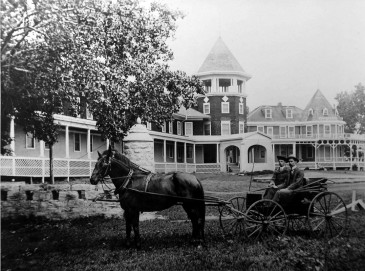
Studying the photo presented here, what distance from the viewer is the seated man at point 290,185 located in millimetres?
6641

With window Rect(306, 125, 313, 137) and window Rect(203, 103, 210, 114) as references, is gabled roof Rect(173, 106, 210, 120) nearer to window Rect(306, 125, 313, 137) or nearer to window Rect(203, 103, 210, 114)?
window Rect(203, 103, 210, 114)

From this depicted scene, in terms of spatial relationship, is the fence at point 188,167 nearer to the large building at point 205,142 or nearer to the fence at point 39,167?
the large building at point 205,142

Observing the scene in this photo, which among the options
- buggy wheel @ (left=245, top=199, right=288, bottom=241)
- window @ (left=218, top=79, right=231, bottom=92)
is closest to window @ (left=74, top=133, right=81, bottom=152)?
window @ (left=218, top=79, right=231, bottom=92)

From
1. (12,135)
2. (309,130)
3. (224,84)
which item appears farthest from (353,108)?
(12,135)

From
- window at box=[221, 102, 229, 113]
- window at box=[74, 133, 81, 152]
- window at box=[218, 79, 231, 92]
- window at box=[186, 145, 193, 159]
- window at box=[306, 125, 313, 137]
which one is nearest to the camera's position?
window at box=[186, 145, 193, 159]

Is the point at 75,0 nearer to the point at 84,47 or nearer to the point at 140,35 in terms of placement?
the point at 84,47

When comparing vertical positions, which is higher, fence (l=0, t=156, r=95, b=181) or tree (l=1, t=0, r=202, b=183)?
tree (l=1, t=0, r=202, b=183)

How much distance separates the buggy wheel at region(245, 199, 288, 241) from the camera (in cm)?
629

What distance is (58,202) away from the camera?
6.98 m

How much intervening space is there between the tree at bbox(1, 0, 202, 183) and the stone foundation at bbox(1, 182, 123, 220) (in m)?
0.98

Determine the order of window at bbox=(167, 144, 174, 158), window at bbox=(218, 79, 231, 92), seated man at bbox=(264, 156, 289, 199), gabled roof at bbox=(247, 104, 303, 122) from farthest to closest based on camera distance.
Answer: window at bbox=(218, 79, 231, 92) → gabled roof at bbox=(247, 104, 303, 122) → window at bbox=(167, 144, 174, 158) → seated man at bbox=(264, 156, 289, 199)

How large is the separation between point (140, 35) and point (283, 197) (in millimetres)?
4797

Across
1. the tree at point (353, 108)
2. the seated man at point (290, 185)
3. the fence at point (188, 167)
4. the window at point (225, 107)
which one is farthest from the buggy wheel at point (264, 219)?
the window at point (225, 107)

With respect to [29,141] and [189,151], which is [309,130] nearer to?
[189,151]
